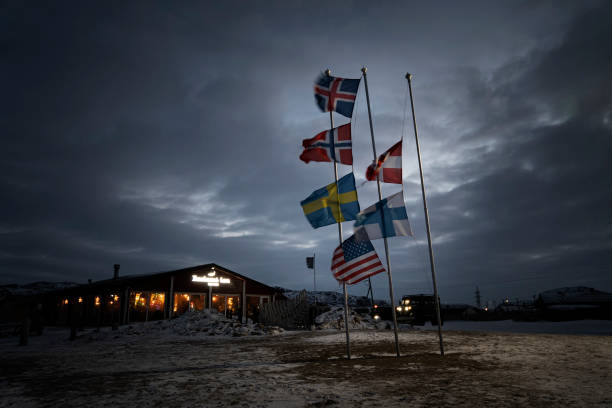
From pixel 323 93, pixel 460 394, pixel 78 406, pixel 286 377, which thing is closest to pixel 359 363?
pixel 286 377

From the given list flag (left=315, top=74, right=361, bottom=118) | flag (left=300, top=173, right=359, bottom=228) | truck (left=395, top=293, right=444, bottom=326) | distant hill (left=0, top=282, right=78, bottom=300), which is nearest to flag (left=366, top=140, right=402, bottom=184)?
flag (left=300, top=173, right=359, bottom=228)

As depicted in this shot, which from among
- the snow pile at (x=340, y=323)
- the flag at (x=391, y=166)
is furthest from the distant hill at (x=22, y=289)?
the flag at (x=391, y=166)

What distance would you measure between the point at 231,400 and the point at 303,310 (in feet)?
79.9

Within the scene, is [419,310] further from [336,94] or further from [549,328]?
[336,94]

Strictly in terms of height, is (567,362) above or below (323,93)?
below

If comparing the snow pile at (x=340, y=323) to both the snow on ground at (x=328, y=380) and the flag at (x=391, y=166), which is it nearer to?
the snow on ground at (x=328, y=380)

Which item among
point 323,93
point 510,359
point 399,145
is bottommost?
point 510,359

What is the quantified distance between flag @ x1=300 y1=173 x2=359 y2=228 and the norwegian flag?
66 cm

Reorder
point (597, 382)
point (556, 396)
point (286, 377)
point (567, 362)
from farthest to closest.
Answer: point (567, 362), point (286, 377), point (597, 382), point (556, 396)

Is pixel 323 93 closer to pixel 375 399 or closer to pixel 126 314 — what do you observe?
pixel 375 399

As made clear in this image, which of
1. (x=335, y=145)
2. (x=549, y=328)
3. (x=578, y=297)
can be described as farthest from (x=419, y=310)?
(x=578, y=297)

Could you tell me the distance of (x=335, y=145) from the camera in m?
11.3

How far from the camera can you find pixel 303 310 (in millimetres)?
29594

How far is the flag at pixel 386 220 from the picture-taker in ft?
33.9
